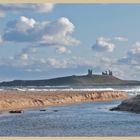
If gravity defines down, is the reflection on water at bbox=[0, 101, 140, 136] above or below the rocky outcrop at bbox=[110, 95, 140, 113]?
below

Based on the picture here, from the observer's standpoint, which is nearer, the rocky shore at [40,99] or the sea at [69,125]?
the sea at [69,125]

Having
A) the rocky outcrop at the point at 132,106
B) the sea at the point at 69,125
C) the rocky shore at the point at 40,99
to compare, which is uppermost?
the rocky shore at the point at 40,99

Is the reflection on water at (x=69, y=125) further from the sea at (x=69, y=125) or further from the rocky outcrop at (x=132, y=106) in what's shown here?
the rocky outcrop at (x=132, y=106)

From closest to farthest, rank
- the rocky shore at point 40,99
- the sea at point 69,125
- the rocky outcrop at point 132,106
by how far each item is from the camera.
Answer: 1. the sea at point 69,125
2. the rocky outcrop at point 132,106
3. the rocky shore at point 40,99

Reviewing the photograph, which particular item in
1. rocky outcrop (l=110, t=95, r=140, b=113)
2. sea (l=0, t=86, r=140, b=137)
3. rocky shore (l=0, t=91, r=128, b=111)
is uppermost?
rocky shore (l=0, t=91, r=128, b=111)

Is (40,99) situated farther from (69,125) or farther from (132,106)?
(69,125)

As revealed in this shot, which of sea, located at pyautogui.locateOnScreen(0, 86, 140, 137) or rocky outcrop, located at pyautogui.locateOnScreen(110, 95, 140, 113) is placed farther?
rocky outcrop, located at pyautogui.locateOnScreen(110, 95, 140, 113)

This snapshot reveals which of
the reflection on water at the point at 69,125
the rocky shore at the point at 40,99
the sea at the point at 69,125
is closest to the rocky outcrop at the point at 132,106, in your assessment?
the sea at the point at 69,125

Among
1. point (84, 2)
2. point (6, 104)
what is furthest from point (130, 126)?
point (6, 104)

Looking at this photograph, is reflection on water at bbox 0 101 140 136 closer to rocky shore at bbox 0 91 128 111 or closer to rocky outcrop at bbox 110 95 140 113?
rocky outcrop at bbox 110 95 140 113

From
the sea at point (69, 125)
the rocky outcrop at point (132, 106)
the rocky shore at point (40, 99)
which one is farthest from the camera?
the rocky shore at point (40, 99)

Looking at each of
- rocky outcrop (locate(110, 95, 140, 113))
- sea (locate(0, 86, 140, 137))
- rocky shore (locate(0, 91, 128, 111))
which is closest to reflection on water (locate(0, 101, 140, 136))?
sea (locate(0, 86, 140, 137))

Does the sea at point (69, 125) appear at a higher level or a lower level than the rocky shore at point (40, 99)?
lower

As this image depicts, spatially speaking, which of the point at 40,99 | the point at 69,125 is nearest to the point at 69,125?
the point at 69,125
